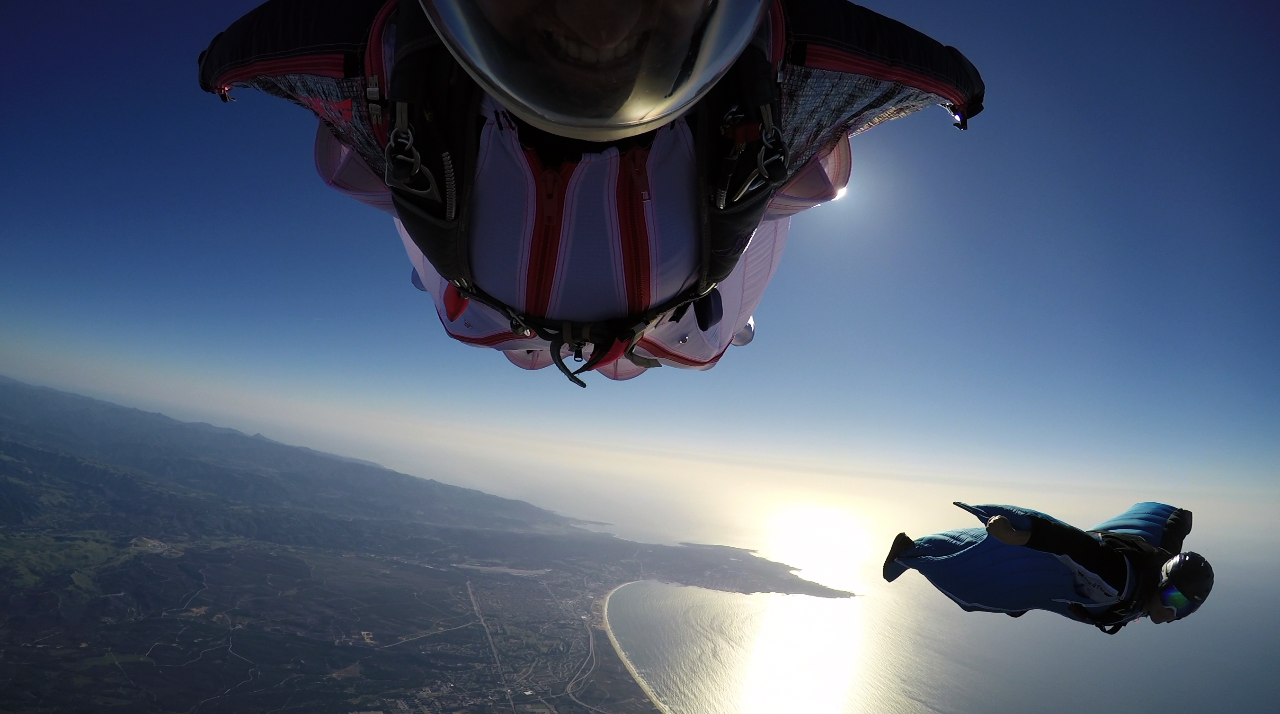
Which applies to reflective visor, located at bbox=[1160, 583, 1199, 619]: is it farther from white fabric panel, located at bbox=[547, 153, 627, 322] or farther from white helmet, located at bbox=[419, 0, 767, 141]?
white helmet, located at bbox=[419, 0, 767, 141]

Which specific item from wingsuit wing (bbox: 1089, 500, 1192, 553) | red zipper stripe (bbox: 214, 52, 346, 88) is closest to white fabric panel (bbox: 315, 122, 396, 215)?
red zipper stripe (bbox: 214, 52, 346, 88)

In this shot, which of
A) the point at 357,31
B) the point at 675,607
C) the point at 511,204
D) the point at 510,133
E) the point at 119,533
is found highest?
the point at 357,31

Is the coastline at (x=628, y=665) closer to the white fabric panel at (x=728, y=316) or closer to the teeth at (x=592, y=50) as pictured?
the white fabric panel at (x=728, y=316)

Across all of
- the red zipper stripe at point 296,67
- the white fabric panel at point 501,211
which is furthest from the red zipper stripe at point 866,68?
the red zipper stripe at point 296,67

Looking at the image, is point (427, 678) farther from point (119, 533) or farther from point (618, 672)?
point (119, 533)

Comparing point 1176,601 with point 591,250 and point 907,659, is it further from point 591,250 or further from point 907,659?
point 907,659

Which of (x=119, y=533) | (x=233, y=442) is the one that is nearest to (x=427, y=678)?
(x=119, y=533)

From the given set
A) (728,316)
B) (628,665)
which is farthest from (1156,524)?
(628,665)
